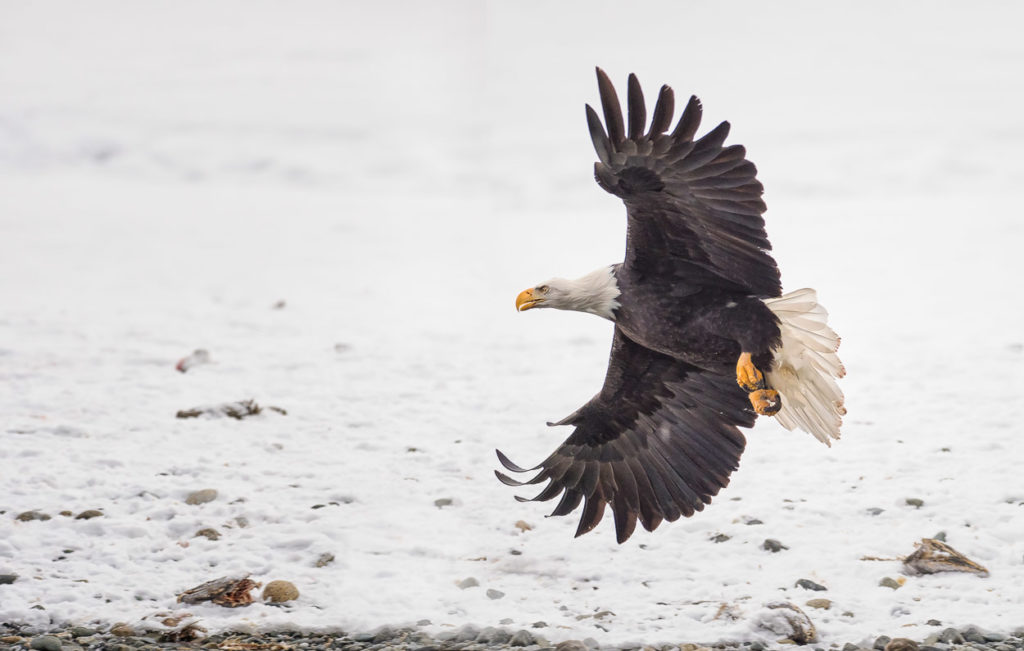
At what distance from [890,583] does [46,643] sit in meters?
3.07

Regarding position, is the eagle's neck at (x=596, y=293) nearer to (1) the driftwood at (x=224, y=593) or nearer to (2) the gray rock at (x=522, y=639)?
(2) the gray rock at (x=522, y=639)

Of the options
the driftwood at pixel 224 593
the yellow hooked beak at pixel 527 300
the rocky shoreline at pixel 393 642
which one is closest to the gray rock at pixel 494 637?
the rocky shoreline at pixel 393 642

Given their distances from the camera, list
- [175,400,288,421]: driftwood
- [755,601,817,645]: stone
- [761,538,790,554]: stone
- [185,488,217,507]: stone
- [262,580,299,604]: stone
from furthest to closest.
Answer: [175,400,288,421]: driftwood
[185,488,217,507]: stone
[761,538,790,554]: stone
[262,580,299,604]: stone
[755,601,817,645]: stone

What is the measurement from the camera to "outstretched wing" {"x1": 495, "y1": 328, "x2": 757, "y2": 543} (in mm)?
4542

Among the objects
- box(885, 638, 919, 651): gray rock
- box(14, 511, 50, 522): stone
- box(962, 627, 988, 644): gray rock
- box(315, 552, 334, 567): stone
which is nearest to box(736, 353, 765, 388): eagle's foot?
box(885, 638, 919, 651): gray rock

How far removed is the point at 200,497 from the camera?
5.09 m

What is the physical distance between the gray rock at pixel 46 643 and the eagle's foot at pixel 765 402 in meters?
2.57

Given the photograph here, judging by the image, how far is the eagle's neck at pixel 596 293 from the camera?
13.7 ft

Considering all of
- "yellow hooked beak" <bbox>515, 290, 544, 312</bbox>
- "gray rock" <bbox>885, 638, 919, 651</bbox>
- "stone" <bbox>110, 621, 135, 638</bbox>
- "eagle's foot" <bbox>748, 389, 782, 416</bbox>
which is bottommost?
"stone" <bbox>110, 621, 135, 638</bbox>

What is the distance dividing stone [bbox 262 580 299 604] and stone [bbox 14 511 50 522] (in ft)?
3.78

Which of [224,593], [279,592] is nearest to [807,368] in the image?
[279,592]

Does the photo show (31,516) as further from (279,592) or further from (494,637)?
(494,637)

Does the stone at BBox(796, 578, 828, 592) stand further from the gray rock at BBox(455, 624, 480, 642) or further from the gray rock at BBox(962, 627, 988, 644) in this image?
the gray rock at BBox(455, 624, 480, 642)

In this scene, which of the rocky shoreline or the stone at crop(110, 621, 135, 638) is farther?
the stone at crop(110, 621, 135, 638)
